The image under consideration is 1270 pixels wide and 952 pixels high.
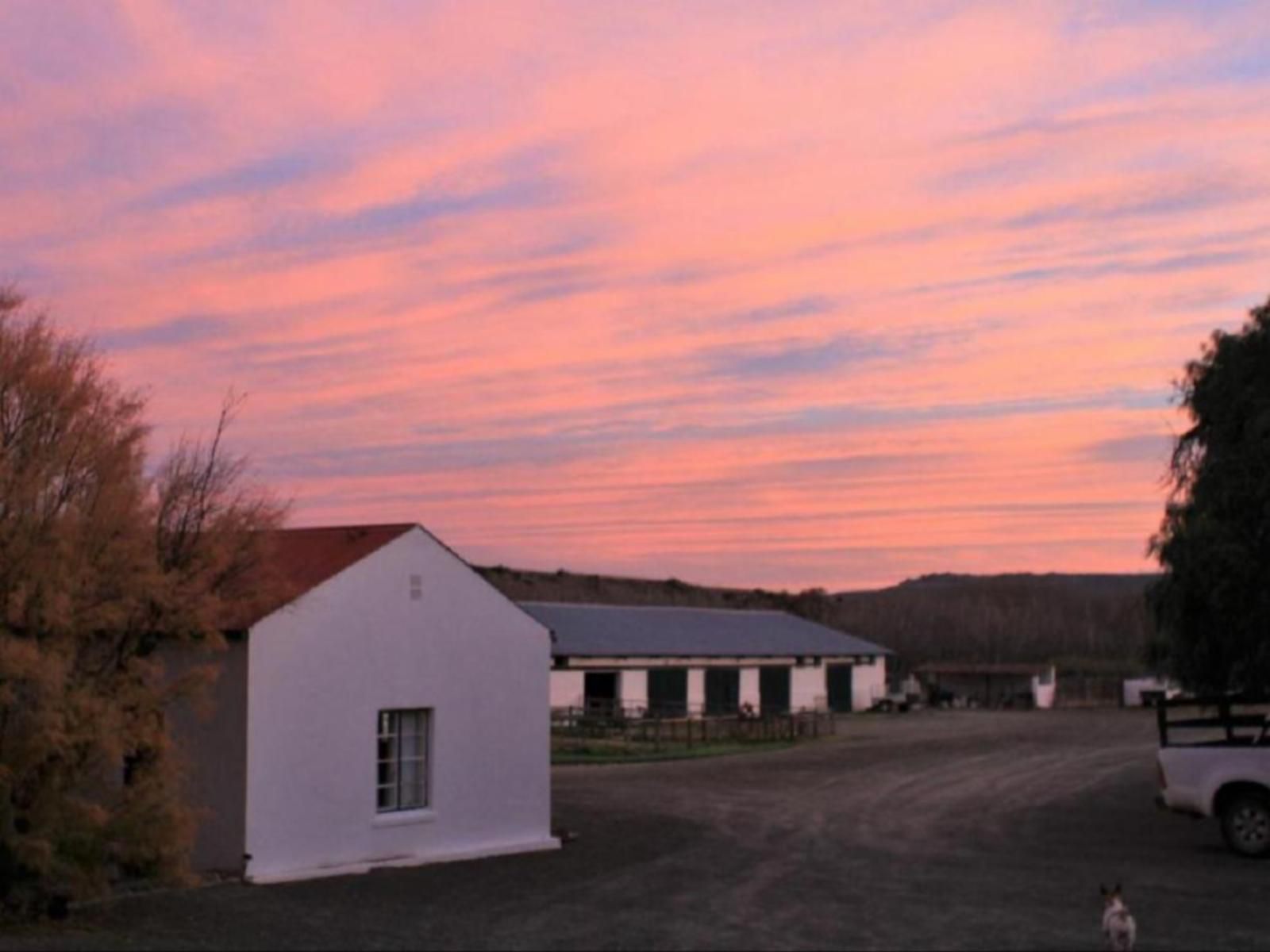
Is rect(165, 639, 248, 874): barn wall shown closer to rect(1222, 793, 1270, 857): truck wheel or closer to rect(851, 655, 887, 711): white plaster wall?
rect(1222, 793, 1270, 857): truck wheel

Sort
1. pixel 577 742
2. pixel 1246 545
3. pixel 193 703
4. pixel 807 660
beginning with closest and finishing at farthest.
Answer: pixel 193 703, pixel 1246 545, pixel 577 742, pixel 807 660

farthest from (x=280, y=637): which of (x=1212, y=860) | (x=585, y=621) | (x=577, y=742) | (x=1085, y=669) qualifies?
(x=1085, y=669)

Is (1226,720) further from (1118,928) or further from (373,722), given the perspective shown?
(373,722)

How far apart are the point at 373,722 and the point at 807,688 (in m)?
48.5

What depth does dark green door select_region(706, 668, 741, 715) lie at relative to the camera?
61938 millimetres

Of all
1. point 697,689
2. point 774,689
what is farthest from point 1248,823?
point 774,689

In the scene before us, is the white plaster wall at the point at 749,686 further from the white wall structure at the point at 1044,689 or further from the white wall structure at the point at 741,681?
the white wall structure at the point at 1044,689

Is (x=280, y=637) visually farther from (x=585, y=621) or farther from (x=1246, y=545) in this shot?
(x=585, y=621)

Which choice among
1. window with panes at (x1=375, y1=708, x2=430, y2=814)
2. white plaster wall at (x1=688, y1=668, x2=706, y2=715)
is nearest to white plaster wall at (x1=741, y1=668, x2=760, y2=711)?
white plaster wall at (x1=688, y1=668, x2=706, y2=715)

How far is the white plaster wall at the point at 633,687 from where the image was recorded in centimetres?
5831

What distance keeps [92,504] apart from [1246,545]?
16.4 meters

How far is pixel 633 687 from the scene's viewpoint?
193 feet

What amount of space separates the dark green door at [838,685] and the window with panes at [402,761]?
48641 millimetres

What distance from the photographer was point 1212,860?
71.4ft
